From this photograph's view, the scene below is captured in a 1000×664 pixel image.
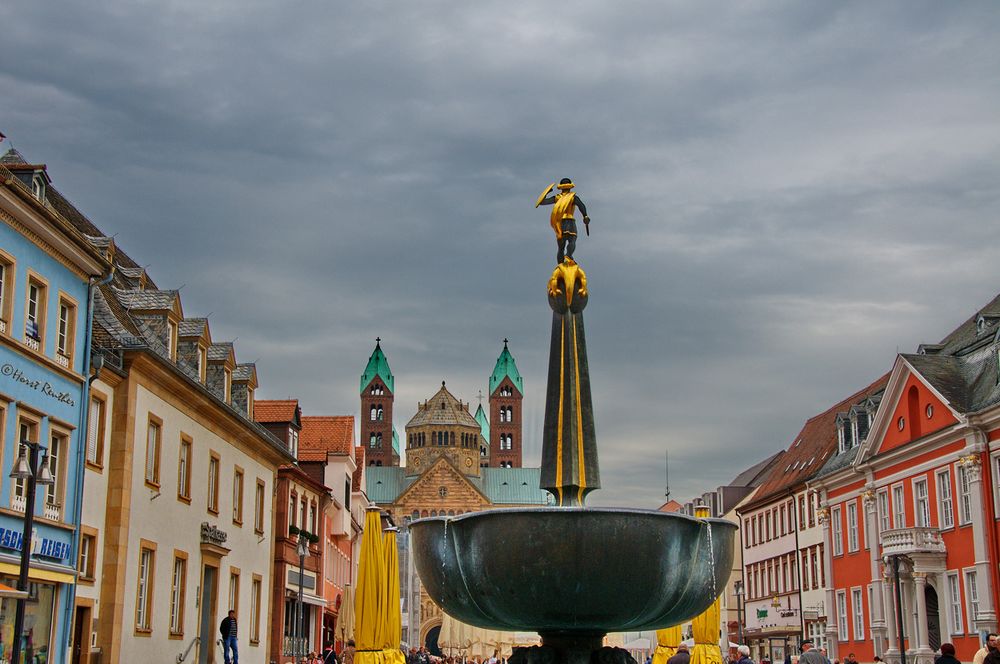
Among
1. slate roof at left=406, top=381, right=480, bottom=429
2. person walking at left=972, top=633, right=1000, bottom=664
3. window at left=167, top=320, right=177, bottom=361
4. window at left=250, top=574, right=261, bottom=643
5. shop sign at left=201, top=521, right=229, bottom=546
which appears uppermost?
slate roof at left=406, top=381, right=480, bottom=429

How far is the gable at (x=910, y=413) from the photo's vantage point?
3834 centimetres

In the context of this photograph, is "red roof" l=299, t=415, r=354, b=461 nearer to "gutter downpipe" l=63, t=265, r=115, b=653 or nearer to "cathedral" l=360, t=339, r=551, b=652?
"gutter downpipe" l=63, t=265, r=115, b=653

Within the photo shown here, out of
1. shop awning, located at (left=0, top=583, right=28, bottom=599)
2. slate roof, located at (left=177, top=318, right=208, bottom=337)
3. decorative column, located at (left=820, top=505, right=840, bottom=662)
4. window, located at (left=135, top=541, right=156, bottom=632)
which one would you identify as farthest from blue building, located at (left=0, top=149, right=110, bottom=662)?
decorative column, located at (left=820, top=505, right=840, bottom=662)

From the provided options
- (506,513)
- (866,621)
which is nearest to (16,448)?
(506,513)

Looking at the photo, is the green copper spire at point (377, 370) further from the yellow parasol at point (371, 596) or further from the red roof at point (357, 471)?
the yellow parasol at point (371, 596)

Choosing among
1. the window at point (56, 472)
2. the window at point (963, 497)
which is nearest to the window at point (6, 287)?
the window at point (56, 472)

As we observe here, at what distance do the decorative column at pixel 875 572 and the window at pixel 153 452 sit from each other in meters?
27.4

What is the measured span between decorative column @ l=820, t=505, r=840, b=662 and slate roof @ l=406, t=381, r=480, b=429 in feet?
324

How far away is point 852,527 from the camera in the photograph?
4703 centimetres

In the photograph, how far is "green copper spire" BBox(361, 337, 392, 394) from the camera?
163250mm

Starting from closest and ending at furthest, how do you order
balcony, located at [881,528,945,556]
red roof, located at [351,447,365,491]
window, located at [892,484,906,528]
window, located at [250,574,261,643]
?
window, located at [250,574,261,643]
balcony, located at [881,528,945,556]
window, located at [892,484,906,528]
red roof, located at [351,447,365,491]

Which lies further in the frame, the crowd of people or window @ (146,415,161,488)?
window @ (146,415,161,488)

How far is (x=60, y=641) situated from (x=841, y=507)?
34.5 meters

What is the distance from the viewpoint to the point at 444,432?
146625mm
